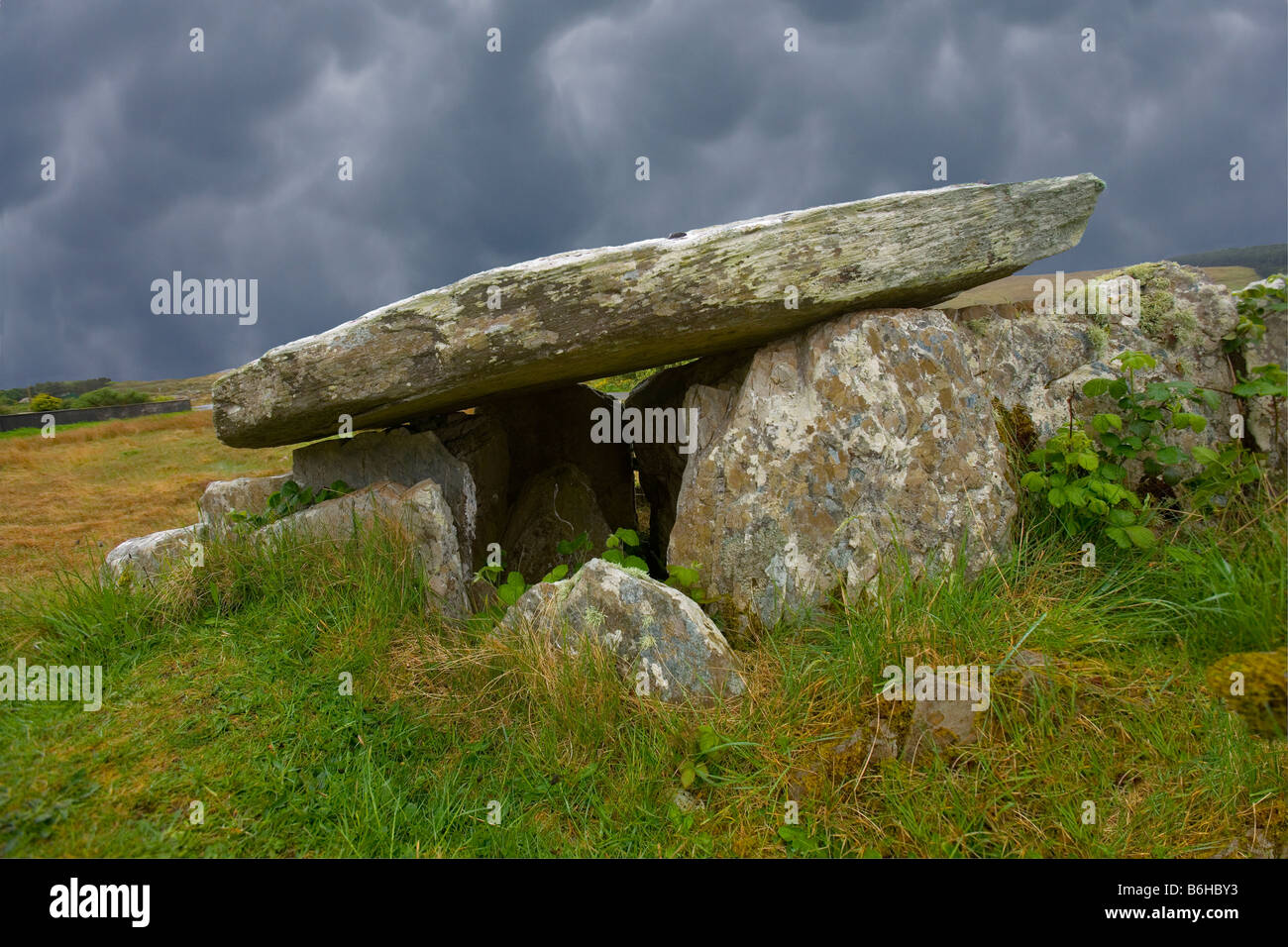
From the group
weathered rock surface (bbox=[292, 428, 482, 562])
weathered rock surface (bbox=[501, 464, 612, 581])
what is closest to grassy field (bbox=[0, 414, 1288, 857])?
weathered rock surface (bbox=[292, 428, 482, 562])

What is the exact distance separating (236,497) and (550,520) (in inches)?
117

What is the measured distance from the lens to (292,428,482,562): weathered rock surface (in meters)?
6.96

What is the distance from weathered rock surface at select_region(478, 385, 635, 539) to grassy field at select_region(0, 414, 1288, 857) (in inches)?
112

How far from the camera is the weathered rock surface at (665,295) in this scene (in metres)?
5.31

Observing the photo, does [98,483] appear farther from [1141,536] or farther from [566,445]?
[1141,536]

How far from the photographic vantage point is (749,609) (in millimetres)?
5309

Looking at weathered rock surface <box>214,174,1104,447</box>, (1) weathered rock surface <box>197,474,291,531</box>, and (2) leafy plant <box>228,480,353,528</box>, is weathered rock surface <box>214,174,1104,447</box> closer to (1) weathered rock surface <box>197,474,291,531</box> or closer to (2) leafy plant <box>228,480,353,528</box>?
(2) leafy plant <box>228,480,353,528</box>

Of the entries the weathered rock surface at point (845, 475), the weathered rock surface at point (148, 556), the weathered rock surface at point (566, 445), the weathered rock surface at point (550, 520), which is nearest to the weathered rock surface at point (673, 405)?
the weathered rock surface at point (845, 475)

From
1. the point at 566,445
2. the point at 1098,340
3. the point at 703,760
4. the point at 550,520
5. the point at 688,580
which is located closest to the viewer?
the point at 703,760

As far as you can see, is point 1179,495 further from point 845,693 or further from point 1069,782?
point 845,693

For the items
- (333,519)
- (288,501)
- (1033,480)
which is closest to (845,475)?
(1033,480)

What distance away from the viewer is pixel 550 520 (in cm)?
784

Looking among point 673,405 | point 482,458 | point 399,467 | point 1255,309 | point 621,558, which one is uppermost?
point 1255,309

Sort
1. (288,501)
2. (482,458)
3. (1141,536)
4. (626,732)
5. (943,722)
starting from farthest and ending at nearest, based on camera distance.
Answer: (482,458)
(288,501)
(1141,536)
(626,732)
(943,722)
